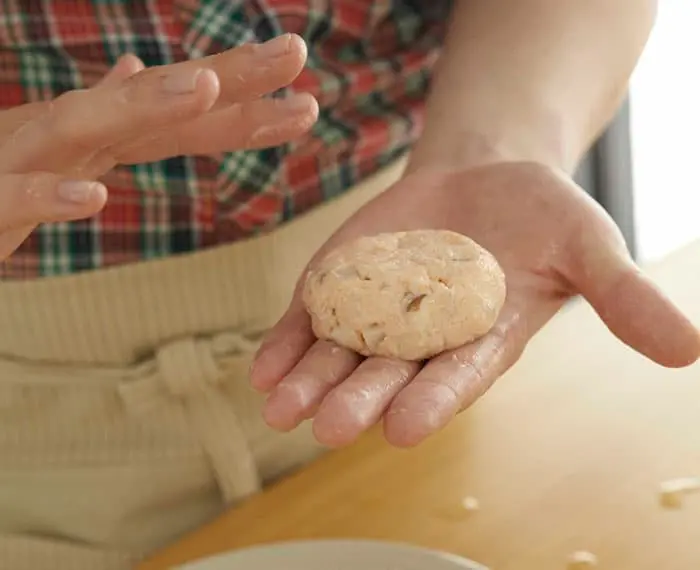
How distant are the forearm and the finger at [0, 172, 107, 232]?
1.09 feet

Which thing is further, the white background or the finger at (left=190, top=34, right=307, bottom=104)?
the white background

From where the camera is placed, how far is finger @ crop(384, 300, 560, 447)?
56 cm

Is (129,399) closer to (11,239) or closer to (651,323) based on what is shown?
(11,239)

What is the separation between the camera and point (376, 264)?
73 centimetres

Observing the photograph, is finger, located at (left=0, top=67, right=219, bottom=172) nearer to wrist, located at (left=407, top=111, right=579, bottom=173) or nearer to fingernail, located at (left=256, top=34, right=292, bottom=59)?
fingernail, located at (left=256, top=34, right=292, bottom=59)

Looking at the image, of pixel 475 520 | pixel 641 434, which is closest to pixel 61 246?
pixel 475 520

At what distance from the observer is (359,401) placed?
1.89 feet

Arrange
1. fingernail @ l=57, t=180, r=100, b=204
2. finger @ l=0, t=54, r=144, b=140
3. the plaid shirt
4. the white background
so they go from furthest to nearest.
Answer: the white background, the plaid shirt, finger @ l=0, t=54, r=144, b=140, fingernail @ l=57, t=180, r=100, b=204

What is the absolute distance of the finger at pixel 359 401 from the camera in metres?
0.55

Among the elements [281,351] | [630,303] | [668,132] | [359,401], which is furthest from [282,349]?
[668,132]

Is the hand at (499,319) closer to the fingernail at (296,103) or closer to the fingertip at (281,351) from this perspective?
the fingertip at (281,351)

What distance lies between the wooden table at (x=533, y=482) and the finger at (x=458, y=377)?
0.50ft

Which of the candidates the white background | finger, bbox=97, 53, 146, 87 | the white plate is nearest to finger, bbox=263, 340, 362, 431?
the white plate

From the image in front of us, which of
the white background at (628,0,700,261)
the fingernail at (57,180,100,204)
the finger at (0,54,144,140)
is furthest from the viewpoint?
the white background at (628,0,700,261)
